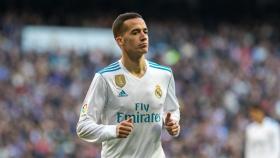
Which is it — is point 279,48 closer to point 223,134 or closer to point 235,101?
point 235,101

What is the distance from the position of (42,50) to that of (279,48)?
6.85m

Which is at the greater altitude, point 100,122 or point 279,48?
point 100,122

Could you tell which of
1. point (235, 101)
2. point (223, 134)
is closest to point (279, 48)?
point (235, 101)

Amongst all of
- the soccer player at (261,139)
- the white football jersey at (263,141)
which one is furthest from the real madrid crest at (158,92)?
the white football jersey at (263,141)

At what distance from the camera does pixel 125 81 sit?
7211mm

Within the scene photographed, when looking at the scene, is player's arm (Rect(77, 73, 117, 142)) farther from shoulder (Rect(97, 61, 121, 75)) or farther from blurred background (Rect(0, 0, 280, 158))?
blurred background (Rect(0, 0, 280, 158))

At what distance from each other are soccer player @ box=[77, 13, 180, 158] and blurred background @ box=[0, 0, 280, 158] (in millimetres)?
11246

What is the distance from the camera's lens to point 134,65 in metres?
7.27

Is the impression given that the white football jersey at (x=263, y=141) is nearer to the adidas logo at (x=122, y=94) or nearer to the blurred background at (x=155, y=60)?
the blurred background at (x=155, y=60)

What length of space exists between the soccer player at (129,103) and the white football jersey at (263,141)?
276 inches

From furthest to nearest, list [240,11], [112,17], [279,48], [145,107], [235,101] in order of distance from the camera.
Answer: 1. [240,11]
2. [112,17]
3. [279,48]
4. [235,101]
5. [145,107]

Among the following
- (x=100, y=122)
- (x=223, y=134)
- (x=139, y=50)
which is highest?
(x=139, y=50)

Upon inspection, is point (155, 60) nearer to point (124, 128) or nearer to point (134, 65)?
point (134, 65)

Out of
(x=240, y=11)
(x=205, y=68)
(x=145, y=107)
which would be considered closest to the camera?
(x=145, y=107)
